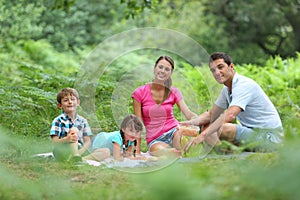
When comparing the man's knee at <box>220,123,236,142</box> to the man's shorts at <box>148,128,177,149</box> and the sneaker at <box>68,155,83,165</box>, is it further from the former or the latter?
the sneaker at <box>68,155,83,165</box>

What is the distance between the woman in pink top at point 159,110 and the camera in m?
6.03

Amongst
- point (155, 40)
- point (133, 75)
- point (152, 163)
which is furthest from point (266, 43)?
point (152, 163)

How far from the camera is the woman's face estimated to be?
591 centimetres

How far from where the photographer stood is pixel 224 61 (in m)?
5.98

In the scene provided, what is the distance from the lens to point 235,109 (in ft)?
19.0

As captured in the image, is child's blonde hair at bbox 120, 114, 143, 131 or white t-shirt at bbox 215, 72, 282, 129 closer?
child's blonde hair at bbox 120, 114, 143, 131

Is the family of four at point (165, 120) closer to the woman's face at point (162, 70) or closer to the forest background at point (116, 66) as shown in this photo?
the woman's face at point (162, 70)

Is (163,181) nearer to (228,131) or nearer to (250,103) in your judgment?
(228,131)

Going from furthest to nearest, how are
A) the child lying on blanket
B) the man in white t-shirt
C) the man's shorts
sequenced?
1. the man's shorts
2. the man in white t-shirt
3. the child lying on blanket

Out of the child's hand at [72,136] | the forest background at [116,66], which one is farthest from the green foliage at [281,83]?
the child's hand at [72,136]

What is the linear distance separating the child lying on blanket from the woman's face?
1.70 ft

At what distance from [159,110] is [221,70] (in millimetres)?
762

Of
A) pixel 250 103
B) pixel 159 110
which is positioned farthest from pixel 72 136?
pixel 250 103

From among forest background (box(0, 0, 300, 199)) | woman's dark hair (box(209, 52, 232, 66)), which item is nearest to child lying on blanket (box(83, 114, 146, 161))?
forest background (box(0, 0, 300, 199))
